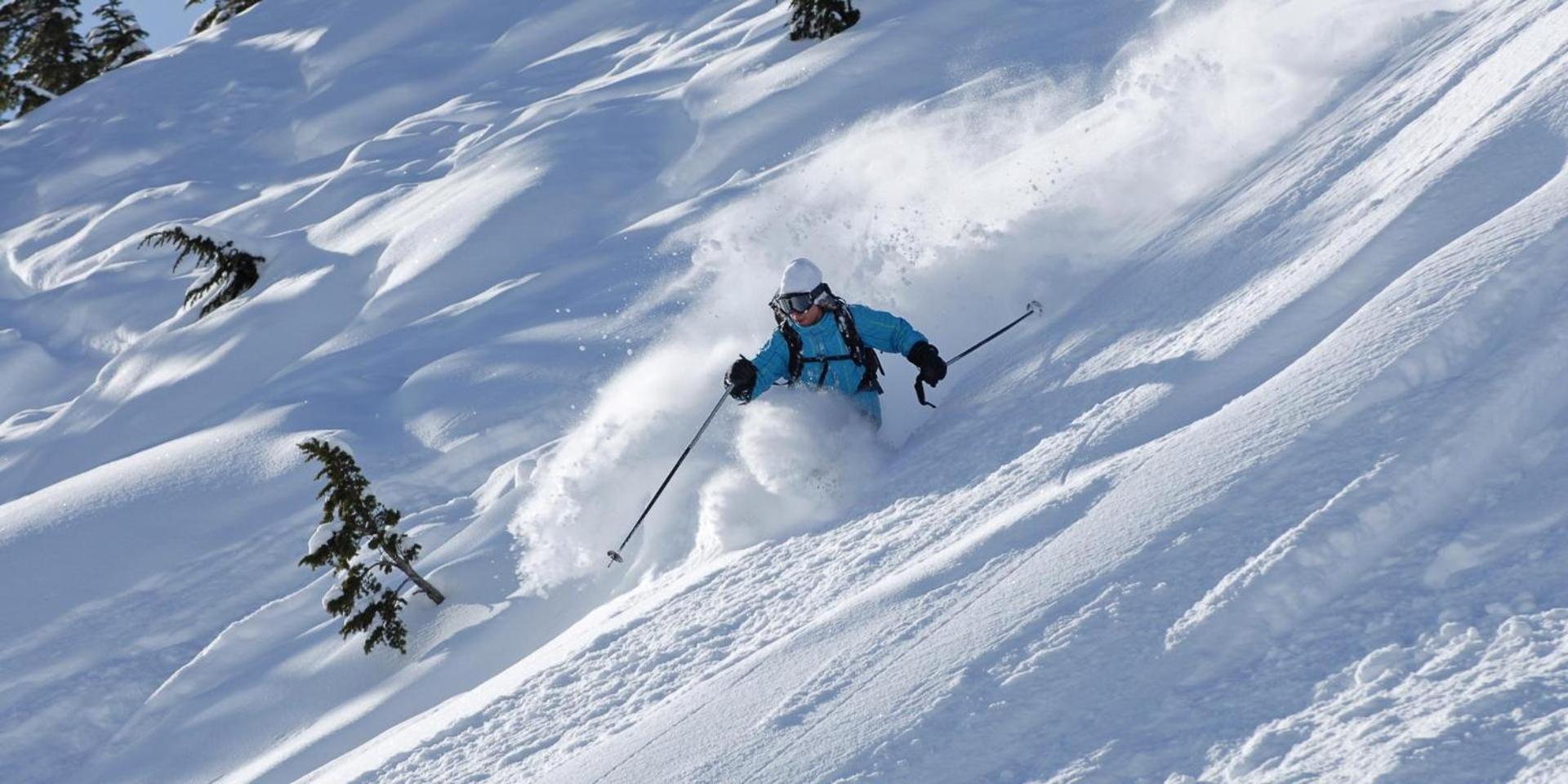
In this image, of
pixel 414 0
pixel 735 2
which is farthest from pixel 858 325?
pixel 414 0

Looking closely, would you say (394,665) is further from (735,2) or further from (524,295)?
(735,2)

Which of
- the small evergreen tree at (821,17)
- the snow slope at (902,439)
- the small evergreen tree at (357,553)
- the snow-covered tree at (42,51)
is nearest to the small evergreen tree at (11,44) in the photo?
Answer: the snow-covered tree at (42,51)

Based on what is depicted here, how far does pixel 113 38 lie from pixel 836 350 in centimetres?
3653

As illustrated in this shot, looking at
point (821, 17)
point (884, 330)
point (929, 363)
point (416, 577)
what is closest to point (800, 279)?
point (884, 330)

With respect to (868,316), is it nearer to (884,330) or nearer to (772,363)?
(884,330)

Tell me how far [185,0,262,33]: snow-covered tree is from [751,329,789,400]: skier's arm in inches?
1382

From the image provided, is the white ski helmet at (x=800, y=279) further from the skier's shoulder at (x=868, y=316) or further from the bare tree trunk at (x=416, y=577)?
the bare tree trunk at (x=416, y=577)

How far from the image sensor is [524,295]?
14.0 meters

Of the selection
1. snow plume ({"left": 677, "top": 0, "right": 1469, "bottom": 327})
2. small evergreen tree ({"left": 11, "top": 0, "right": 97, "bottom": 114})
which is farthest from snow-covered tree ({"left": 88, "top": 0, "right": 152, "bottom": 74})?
snow plume ({"left": 677, "top": 0, "right": 1469, "bottom": 327})

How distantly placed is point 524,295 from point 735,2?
40.9ft

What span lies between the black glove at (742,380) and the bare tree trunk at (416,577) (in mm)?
2898

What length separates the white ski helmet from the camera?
7547 millimetres

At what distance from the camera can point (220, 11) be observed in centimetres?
3850

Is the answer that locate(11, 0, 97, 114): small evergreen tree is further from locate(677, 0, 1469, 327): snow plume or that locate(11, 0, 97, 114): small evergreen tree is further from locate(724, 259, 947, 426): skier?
locate(724, 259, 947, 426): skier
